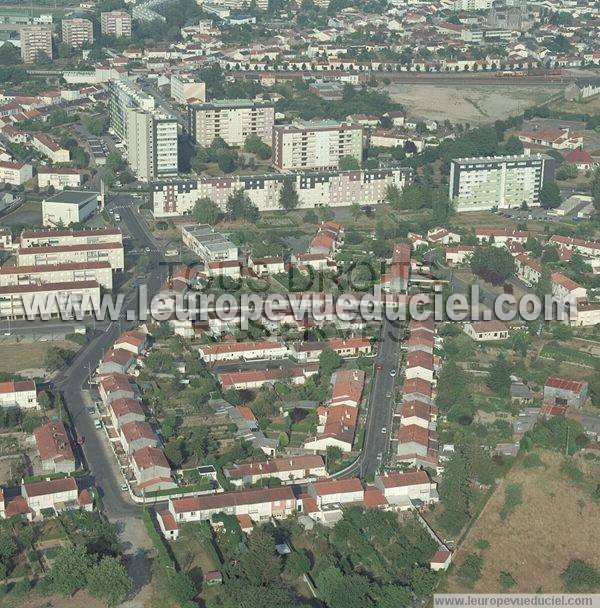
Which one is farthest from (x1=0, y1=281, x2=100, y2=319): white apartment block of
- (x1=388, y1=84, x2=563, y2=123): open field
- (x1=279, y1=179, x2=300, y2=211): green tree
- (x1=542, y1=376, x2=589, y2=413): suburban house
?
(x1=388, y1=84, x2=563, y2=123): open field

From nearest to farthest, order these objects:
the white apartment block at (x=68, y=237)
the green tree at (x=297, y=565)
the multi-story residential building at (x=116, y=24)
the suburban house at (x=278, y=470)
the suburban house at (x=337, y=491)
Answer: the green tree at (x=297, y=565) < the suburban house at (x=337, y=491) < the suburban house at (x=278, y=470) < the white apartment block at (x=68, y=237) < the multi-story residential building at (x=116, y=24)

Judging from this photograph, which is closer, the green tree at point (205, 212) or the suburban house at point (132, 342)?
the suburban house at point (132, 342)

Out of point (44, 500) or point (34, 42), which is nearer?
point (44, 500)

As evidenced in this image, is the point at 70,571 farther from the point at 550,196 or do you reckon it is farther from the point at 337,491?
the point at 550,196

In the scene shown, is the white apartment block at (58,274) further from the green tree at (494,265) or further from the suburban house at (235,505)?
the suburban house at (235,505)

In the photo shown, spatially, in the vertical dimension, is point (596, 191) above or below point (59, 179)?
above

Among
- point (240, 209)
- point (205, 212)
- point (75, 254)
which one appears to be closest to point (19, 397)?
point (75, 254)

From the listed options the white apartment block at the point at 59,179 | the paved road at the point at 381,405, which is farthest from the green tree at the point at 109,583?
the white apartment block at the point at 59,179

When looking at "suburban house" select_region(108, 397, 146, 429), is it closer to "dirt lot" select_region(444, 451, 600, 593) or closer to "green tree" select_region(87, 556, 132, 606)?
"green tree" select_region(87, 556, 132, 606)
